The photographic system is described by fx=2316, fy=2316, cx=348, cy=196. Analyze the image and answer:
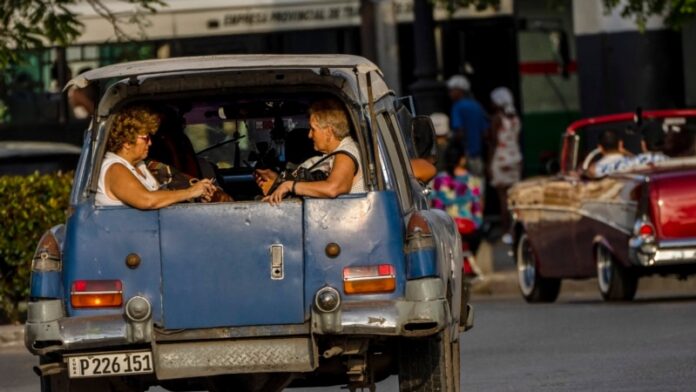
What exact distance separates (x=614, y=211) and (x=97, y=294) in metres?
9.96

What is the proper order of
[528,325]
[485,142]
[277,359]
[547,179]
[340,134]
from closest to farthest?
1. [277,359]
2. [340,134]
3. [528,325]
4. [547,179]
5. [485,142]

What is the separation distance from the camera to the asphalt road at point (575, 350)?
13109mm

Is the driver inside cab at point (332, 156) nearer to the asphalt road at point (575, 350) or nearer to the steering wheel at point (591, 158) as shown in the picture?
the asphalt road at point (575, 350)

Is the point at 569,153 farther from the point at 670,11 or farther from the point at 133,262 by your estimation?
the point at 133,262

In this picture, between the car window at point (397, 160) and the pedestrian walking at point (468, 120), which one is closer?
the car window at point (397, 160)

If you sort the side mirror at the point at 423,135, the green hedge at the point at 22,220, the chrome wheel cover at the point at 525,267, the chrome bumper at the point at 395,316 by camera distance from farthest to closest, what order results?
1. the chrome wheel cover at the point at 525,267
2. the green hedge at the point at 22,220
3. the side mirror at the point at 423,135
4. the chrome bumper at the point at 395,316

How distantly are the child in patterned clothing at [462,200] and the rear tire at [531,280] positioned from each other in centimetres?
183

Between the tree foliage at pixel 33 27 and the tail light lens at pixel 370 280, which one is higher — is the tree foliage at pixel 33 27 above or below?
above

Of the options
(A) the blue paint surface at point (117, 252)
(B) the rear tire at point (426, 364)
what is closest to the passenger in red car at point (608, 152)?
(B) the rear tire at point (426, 364)

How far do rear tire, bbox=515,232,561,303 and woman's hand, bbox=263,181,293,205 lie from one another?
11.4 metres

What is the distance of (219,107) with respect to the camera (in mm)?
11477

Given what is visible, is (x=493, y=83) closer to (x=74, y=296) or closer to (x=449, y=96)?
(x=449, y=96)

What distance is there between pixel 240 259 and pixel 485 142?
19757 millimetres

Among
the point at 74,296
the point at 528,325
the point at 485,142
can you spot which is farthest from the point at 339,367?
the point at 485,142
